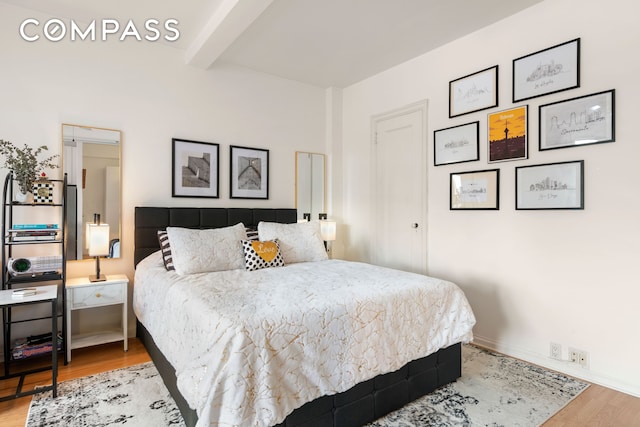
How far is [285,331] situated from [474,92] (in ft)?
9.16

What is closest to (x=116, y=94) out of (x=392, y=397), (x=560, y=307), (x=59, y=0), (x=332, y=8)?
(x=59, y=0)

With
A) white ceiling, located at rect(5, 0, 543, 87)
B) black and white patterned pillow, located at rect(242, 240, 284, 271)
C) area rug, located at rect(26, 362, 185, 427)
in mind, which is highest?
white ceiling, located at rect(5, 0, 543, 87)

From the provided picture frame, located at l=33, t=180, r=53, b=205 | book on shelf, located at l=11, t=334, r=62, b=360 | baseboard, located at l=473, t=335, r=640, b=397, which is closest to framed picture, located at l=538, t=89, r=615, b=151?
baseboard, located at l=473, t=335, r=640, b=397

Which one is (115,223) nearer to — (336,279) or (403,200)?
(336,279)

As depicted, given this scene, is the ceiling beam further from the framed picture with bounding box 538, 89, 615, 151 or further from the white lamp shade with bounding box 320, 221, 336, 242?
the framed picture with bounding box 538, 89, 615, 151

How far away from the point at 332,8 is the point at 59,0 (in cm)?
214

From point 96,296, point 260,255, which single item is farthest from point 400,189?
point 96,296

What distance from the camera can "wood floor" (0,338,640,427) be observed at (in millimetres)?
2014

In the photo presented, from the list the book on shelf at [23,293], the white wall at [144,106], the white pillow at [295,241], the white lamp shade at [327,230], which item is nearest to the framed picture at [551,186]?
the white pillow at [295,241]

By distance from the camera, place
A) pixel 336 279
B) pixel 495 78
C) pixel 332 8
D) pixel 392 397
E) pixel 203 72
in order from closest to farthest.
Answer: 1. pixel 392 397
2. pixel 336 279
3. pixel 332 8
4. pixel 495 78
5. pixel 203 72

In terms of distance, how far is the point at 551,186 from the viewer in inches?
106

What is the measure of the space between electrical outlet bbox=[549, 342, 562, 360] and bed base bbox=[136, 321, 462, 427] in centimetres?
85

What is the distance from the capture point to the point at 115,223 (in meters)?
3.23

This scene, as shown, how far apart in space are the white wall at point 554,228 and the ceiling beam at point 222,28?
192 centimetres
